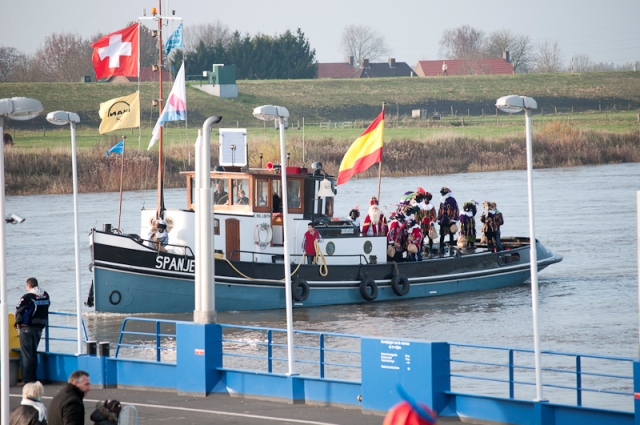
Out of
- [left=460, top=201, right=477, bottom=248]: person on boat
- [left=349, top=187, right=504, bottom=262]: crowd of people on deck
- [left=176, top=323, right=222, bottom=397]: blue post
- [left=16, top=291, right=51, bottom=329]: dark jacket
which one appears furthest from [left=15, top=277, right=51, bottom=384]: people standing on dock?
[left=460, top=201, right=477, bottom=248]: person on boat

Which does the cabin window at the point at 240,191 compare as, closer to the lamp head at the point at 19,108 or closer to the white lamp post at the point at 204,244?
the white lamp post at the point at 204,244

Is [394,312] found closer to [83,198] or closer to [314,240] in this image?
[314,240]

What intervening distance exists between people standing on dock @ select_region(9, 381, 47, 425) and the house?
10790 centimetres

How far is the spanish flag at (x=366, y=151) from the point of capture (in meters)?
24.3

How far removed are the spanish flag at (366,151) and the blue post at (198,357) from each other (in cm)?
1077

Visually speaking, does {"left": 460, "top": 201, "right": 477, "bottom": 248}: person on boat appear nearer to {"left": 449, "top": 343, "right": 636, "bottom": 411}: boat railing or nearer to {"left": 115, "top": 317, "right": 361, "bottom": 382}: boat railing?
{"left": 115, "top": 317, "right": 361, "bottom": 382}: boat railing

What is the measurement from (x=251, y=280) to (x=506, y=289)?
8015 mm

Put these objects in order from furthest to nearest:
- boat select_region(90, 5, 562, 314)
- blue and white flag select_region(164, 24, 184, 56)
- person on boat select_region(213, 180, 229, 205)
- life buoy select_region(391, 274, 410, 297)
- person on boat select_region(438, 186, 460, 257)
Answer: person on boat select_region(438, 186, 460, 257) → life buoy select_region(391, 274, 410, 297) → person on boat select_region(213, 180, 229, 205) → blue and white flag select_region(164, 24, 184, 56) → boat select_region(90, 5, 562, 314)

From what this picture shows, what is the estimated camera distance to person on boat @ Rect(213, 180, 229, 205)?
2353 cm

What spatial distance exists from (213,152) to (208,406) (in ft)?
121

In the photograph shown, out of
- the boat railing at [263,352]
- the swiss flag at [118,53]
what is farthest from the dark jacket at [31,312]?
the swiss flag at [118,53]

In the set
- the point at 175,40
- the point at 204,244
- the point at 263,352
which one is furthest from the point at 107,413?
the point at 175,40

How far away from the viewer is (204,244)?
13.9m

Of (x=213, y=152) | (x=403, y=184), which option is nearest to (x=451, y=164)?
(x=403, y=184)
